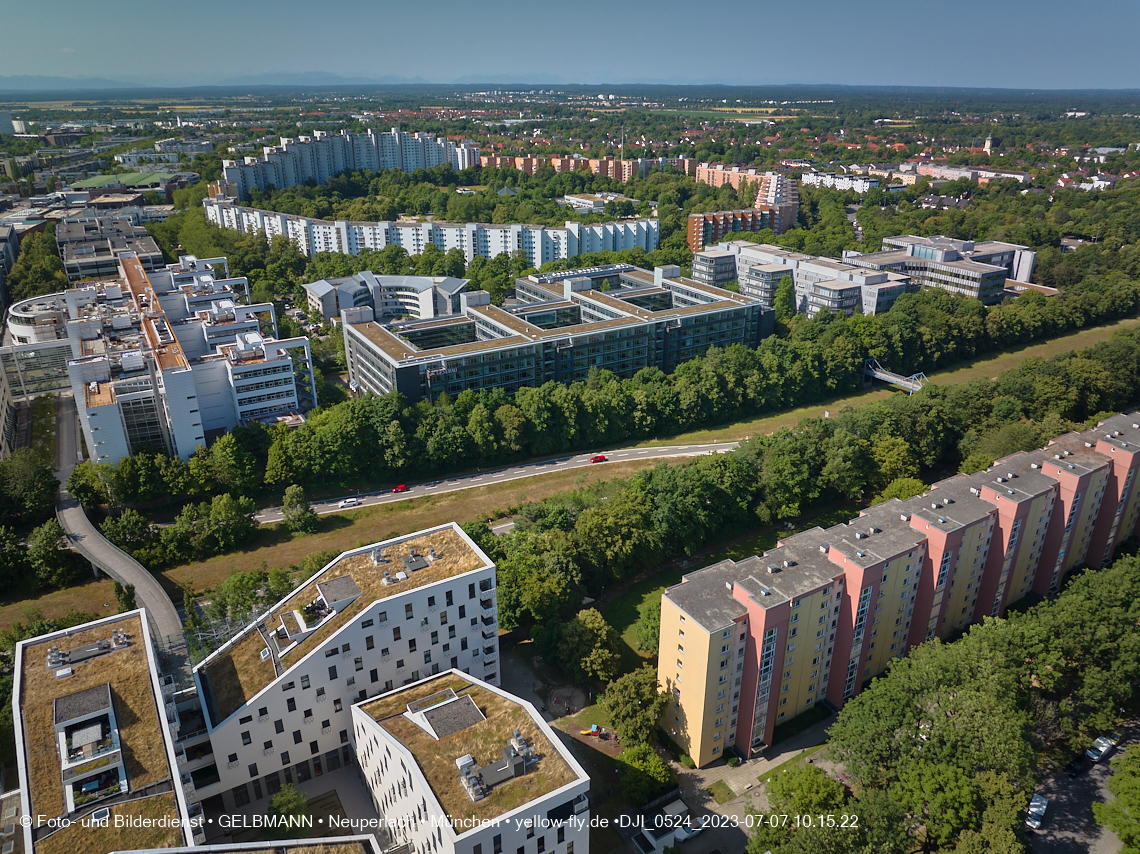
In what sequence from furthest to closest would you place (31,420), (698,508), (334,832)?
1. (31,420)
2. (698,508)
3. (334,832)

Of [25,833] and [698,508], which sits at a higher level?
[25,833]

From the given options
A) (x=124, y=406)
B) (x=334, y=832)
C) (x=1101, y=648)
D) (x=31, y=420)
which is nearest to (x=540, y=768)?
(x=334, y=832)

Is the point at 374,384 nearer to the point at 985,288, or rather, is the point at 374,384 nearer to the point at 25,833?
the point at 25,833

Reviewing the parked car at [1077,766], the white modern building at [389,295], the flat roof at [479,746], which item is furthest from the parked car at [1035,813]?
the white modern building at [389,295]

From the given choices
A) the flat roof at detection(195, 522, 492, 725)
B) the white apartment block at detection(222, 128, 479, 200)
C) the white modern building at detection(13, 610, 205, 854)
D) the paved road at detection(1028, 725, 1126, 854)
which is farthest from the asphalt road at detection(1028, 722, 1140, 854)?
the white apartment block at detection(222, 128, 479, 200)

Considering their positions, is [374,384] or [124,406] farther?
[374,384]

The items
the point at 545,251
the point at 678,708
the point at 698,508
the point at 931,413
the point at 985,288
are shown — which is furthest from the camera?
the point at 545,251

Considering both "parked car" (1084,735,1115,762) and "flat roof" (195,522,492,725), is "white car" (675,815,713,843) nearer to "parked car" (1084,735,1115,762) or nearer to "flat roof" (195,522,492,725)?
"flat roof" (195,522,492,725)
